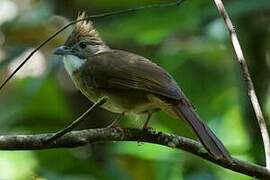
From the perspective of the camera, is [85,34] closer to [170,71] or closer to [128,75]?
[170,71]

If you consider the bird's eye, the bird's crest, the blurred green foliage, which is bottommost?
the blurred green foliage

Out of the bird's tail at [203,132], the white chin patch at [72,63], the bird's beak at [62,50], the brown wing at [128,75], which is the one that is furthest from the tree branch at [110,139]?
the bird's beak at [62,50]

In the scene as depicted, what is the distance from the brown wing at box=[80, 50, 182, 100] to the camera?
125 inches

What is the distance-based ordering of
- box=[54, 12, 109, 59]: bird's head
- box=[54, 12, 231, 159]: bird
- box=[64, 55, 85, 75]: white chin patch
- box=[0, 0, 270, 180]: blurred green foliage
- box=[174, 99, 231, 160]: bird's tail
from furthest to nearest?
box=[54, 12, 109, 59]: bird's head, box=[0, 0, 270, 180]: blurred green foliage, box=[64, 55, 85, 75]: white chin patch, box=[54, 12, 231, 159]: bird, box=[174, 99, 231, 160]: bird's tail

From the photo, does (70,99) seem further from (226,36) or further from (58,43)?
(226,36)

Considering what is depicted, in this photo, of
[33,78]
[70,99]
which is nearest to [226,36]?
[33,78]

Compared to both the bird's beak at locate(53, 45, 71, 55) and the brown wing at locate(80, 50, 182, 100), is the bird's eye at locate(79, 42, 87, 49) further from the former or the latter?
the brown wing at locate(80, 50, 182, 100)

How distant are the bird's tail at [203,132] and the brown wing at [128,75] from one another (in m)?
0.05

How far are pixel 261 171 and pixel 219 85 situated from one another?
2.19 meters

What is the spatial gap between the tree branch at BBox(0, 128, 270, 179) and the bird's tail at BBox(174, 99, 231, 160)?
0.09ft

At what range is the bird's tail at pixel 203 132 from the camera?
8.32 feet

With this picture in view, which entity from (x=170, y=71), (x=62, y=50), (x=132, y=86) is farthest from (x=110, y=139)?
(x=170, y=71)

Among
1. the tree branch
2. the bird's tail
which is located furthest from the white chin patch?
the tree branch

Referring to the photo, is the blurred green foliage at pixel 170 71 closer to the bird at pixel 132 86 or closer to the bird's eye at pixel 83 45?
the bird's eye at pixel 83 45
